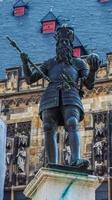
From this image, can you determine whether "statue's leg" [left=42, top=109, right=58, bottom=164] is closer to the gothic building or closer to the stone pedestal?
the stone pedestal

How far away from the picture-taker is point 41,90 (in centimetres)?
1952

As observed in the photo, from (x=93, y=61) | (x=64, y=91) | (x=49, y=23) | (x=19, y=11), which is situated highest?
(x=19, y=11)

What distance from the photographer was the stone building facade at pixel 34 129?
59.3 feet

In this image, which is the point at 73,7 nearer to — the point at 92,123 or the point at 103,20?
the point at 103,20

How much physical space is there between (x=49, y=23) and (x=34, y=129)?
16.7 feet

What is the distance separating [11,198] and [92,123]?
3033mm

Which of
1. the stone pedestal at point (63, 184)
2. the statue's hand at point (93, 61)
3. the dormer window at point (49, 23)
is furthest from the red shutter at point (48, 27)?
the stone pedestal at point (63, 184)

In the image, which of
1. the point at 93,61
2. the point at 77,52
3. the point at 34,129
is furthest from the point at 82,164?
the point at 77,52

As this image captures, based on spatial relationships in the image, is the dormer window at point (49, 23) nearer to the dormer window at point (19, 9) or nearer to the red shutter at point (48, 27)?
the red shutter at point (48, 27)

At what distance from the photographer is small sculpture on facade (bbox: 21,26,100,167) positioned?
6035mm

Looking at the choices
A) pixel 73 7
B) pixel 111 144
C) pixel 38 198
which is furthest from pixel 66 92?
pixel 73 7

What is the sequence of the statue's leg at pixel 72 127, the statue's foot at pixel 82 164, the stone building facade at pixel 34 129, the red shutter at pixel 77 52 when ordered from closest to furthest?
1. the statue's foot at pixel 82 164
2. the statue's leg at pixel 72 127
3. the stone building facade at pixel 34 129
4. the red shutter at pixel 77 52

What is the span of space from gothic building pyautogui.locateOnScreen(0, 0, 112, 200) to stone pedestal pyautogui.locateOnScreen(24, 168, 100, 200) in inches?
389

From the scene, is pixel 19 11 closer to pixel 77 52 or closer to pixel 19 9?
pixel 19 9
